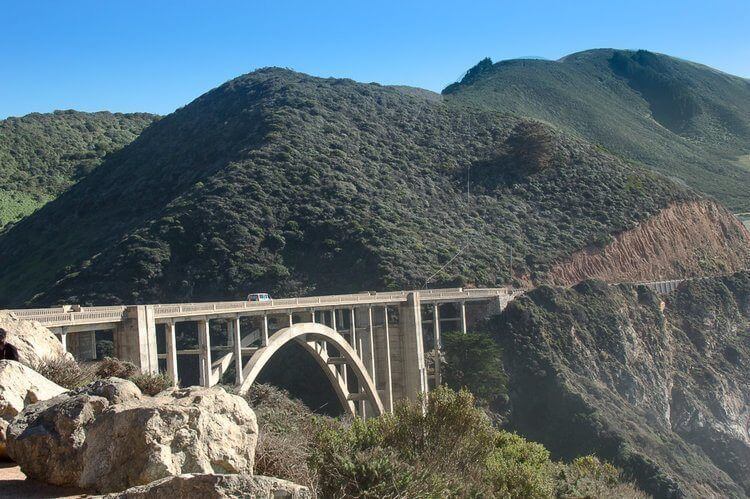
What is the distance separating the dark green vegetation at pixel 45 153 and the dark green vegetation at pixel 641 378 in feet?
172

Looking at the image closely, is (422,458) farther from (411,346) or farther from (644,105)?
(644,105)

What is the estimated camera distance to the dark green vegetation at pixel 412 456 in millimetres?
12625

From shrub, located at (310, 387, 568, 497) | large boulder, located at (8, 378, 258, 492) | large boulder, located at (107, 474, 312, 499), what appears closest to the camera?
large boulder, located at (107, 474, 312, 499)

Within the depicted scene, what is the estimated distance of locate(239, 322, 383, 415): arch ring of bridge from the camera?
29672 mm

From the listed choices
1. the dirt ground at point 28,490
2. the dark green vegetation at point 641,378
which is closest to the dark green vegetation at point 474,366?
the dark green vegetation at point 641,378

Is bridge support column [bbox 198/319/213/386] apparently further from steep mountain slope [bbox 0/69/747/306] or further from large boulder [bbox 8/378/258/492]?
steep mountain slope [bbox 0/69/747/306]

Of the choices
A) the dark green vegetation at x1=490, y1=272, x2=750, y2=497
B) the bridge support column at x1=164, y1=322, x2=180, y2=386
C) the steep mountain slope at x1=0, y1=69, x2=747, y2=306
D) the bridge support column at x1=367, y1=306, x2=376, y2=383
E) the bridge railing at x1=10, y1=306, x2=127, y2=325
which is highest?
the steep mountain slope at x1=0, y1=69, x2=747, y2=306

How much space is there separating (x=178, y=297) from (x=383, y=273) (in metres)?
11.9

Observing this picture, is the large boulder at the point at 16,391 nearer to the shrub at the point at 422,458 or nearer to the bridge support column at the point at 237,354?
the shrub at the point at 422,458

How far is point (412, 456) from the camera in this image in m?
17.2

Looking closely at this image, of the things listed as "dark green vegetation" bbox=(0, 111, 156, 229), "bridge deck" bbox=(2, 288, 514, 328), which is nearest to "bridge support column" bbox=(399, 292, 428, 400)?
"bridge deck" bbox=(2, 288, 514, 328)

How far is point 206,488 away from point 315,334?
2827 centimetres

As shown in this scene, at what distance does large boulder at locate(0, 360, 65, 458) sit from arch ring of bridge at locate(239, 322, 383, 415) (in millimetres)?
16660

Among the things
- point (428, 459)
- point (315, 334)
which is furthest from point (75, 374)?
point (315, 334)
